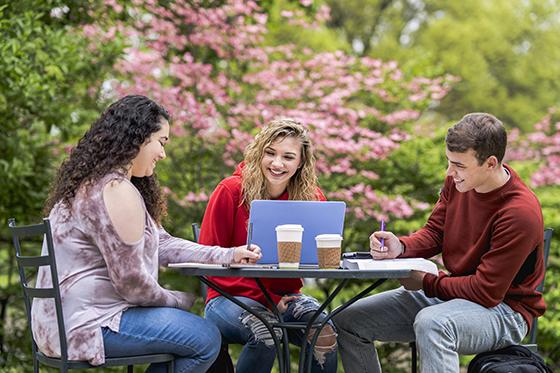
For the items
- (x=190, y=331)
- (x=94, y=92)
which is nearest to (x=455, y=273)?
(x=190, y=331)

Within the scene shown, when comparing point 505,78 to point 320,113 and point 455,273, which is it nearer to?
point 320,113

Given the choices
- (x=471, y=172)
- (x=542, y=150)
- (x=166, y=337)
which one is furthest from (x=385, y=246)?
(x=542, y=150)

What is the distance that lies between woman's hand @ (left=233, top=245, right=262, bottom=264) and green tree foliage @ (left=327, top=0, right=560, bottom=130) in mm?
13478

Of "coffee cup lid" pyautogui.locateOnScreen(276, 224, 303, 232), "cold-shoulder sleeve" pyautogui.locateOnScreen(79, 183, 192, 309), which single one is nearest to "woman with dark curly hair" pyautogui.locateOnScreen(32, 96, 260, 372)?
"cold-shoulder sleeve" pyautogui.locateOnScreen(79, 183, 192, 309)

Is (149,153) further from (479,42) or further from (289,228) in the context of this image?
(479,42)

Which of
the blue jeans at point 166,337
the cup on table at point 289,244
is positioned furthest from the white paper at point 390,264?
the blue jeans at point 166,337

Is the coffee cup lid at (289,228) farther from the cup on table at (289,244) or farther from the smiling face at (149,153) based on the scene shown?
the smiling face at (149,153)

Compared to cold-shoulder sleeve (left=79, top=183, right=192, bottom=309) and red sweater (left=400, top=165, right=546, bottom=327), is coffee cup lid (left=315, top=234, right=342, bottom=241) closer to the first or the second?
red sweater (left=400, top=165, right=546, bottom=327)

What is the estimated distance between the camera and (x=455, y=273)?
11.4 feet

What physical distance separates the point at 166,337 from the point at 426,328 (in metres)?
0.88

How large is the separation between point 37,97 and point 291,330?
245 cm

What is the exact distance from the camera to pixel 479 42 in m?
17.4

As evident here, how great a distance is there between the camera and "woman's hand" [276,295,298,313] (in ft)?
12.1

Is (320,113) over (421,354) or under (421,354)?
over
